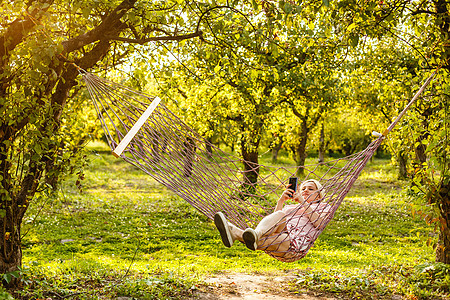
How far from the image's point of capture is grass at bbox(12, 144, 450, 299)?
377 centimetres

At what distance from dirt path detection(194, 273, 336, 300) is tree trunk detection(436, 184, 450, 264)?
4.09ft

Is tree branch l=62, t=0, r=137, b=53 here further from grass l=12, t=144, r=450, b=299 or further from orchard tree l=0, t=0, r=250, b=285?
grass l=12, t=144, r=450, b=299

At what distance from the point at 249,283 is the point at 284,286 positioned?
1.16 feet

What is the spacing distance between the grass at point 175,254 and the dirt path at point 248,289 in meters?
0.13

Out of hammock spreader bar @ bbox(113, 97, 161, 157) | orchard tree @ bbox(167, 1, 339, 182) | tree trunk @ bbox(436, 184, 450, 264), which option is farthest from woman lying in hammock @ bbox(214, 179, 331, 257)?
orchard tree @ bbox(167, 1, 339, 182)

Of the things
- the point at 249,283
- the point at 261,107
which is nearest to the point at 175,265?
the point at 249,283

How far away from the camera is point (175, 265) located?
187 inches

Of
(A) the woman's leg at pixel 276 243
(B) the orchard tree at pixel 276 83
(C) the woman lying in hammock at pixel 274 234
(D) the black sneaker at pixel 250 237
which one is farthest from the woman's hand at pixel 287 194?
(B) the orchard tree at pixel 276 83

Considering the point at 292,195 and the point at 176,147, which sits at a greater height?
the point at 176,147

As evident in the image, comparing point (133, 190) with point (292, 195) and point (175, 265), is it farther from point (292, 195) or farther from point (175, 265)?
point (292, 195)

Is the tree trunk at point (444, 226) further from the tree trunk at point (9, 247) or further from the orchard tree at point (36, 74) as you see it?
the tree trunk at point (9, 247)

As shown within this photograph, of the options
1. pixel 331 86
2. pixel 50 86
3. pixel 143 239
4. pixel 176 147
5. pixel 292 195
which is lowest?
pixel 143 239

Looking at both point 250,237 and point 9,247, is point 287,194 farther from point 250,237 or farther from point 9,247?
point 9,247

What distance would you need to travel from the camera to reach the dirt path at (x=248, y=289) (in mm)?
3819
